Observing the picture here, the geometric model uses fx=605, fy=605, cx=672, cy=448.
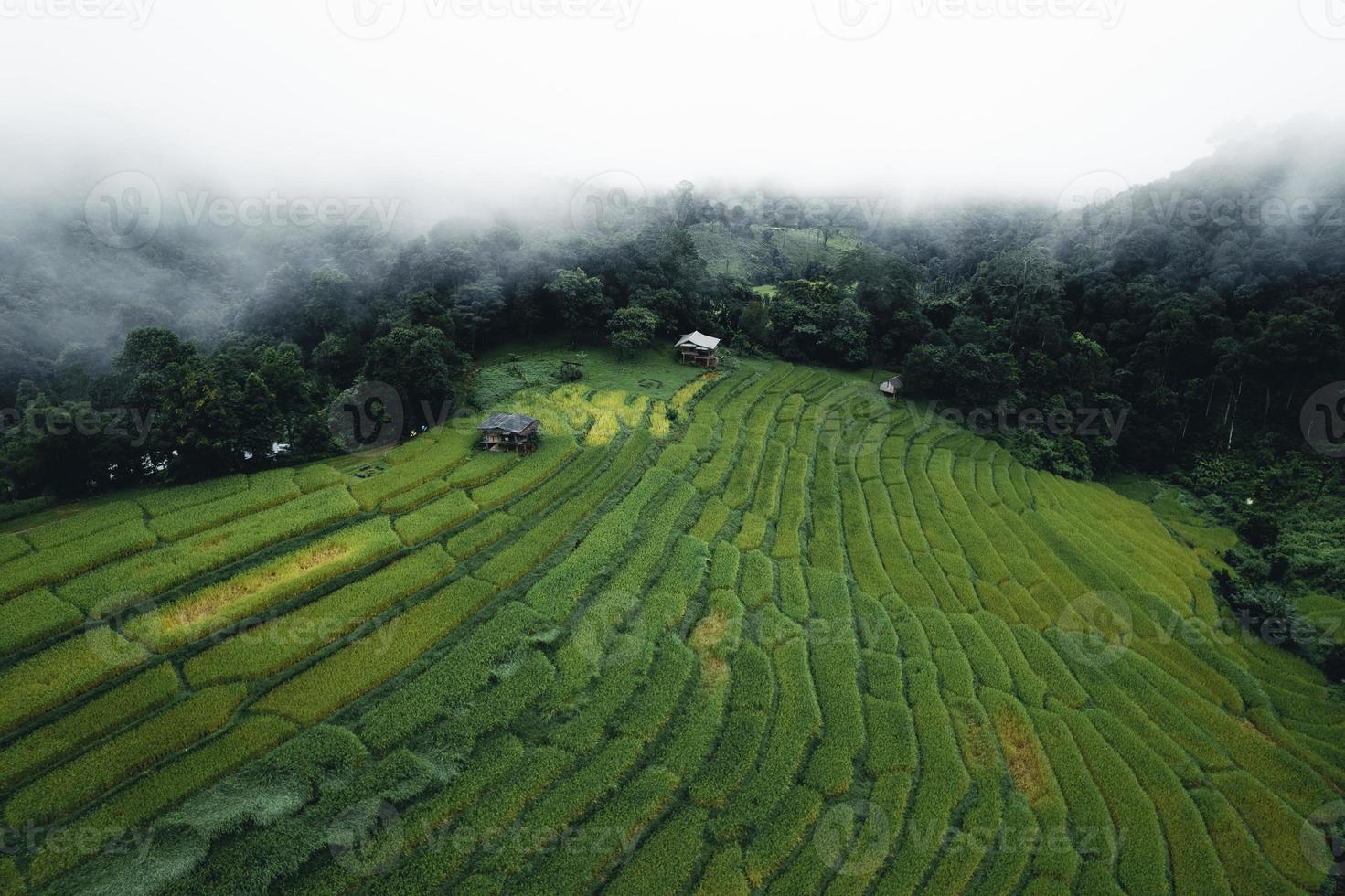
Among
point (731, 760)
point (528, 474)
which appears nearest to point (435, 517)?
point (528, 474)

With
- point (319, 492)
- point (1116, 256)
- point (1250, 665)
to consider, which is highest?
point (1116, 256)

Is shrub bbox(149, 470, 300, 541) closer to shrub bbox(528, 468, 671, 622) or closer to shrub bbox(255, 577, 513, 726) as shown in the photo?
shrub bbox(255, 577, 513, 726)

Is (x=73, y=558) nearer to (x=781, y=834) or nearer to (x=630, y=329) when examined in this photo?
(x=781, y=834)

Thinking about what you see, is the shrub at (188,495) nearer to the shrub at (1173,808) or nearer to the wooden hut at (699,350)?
the wooden hut at (699,350)

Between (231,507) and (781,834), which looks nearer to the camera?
(781,834)

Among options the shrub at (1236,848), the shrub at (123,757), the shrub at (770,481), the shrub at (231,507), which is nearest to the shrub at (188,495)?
the shrub at (231,507)

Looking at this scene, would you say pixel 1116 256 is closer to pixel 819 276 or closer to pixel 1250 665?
pixel 819 276

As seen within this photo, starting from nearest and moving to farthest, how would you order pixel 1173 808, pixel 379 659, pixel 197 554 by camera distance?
1. pixel 1173 808
2. pixel 379 659
3. pixel 197 554

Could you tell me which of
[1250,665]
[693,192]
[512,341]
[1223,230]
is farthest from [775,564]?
[693,192]
